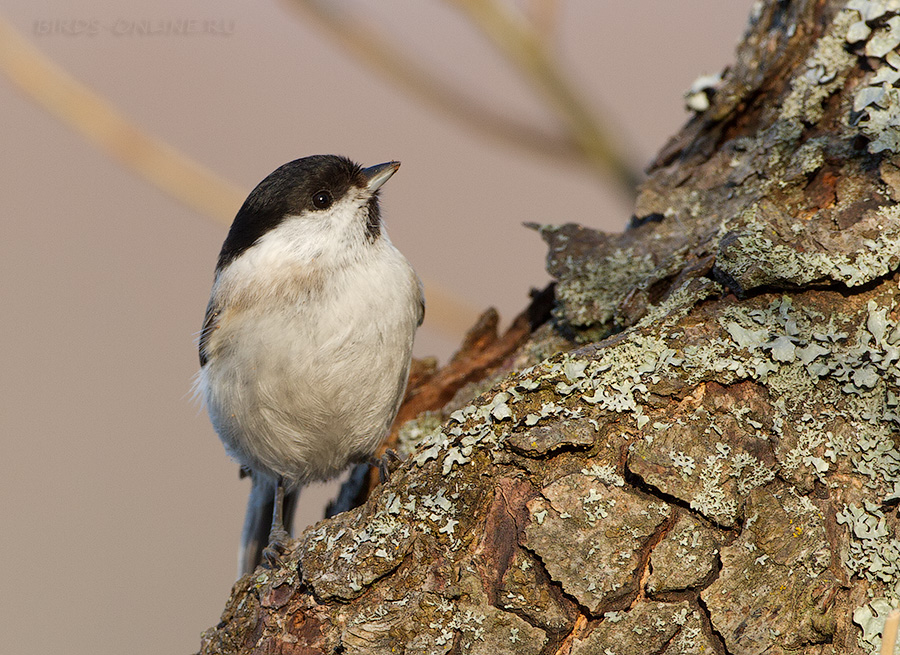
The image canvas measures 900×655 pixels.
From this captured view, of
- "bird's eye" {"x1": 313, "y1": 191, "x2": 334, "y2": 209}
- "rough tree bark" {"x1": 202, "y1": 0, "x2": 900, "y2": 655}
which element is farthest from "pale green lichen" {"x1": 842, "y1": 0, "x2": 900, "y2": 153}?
"bird's eye" {"x1": 313, "y1": 191, "x2": 334, "y2": 209}

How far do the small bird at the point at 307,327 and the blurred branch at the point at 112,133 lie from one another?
1.27 ft

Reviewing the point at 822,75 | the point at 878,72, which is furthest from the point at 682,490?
the point at 822,75

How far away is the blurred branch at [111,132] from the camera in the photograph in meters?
2.76

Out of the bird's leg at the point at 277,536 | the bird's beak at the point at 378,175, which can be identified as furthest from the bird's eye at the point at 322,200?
the bird's leg at the point at 277,536

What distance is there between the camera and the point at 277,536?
252 centimetres

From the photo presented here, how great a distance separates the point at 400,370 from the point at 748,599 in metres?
1.32

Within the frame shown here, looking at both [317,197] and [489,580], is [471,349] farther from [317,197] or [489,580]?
[489,580]

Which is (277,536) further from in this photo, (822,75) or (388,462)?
(822,75)

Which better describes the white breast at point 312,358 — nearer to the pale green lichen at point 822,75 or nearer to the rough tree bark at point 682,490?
the rough tree bark at point 682,490

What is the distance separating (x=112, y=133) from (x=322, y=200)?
34.6 inches

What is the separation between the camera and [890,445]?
1797mm

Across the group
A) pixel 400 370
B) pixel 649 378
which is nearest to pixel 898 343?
pixel 649 378

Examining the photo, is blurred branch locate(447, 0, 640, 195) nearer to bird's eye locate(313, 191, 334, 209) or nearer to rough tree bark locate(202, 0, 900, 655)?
bird's eye locate(313, 191, 334, 209)

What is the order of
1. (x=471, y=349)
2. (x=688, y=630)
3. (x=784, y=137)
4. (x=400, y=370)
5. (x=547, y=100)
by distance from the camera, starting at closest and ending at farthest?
(x=688, y=630), (x=784, y=137), (x=400, y=370), (x=471, y=349), (x=547, y=100)
